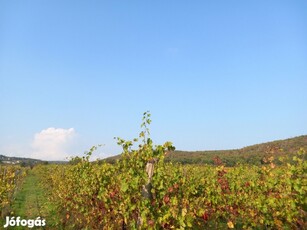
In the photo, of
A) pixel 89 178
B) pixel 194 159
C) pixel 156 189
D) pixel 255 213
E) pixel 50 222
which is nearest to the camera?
pixel 156 189

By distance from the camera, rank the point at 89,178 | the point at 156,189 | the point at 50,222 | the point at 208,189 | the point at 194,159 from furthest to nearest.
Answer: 1. the point at 194,159
2. the point at 50,222
3. the point at 89,178
4. the point at 208,189
5. the point at 156,189

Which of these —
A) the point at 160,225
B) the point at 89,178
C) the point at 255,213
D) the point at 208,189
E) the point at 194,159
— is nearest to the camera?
the point at 160,225

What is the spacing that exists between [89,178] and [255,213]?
219 inches

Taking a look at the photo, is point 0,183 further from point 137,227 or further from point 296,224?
point 296,224

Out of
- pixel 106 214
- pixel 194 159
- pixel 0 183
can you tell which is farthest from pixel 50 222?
pixel 194 159

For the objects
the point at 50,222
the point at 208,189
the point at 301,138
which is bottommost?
the point at 50,222

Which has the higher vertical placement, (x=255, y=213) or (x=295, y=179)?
(x=295, y=179)

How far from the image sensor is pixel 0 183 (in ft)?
43.3

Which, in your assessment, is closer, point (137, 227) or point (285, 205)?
point (137, 227)

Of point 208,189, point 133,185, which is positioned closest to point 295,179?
point 133,185

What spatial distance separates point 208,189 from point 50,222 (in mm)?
6221

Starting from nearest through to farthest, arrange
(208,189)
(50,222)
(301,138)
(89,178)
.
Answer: (208,189)
(89,178)
(50,222)
(301,138)

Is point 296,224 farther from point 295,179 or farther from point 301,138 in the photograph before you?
point 301,138

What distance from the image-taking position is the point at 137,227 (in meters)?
6.63
